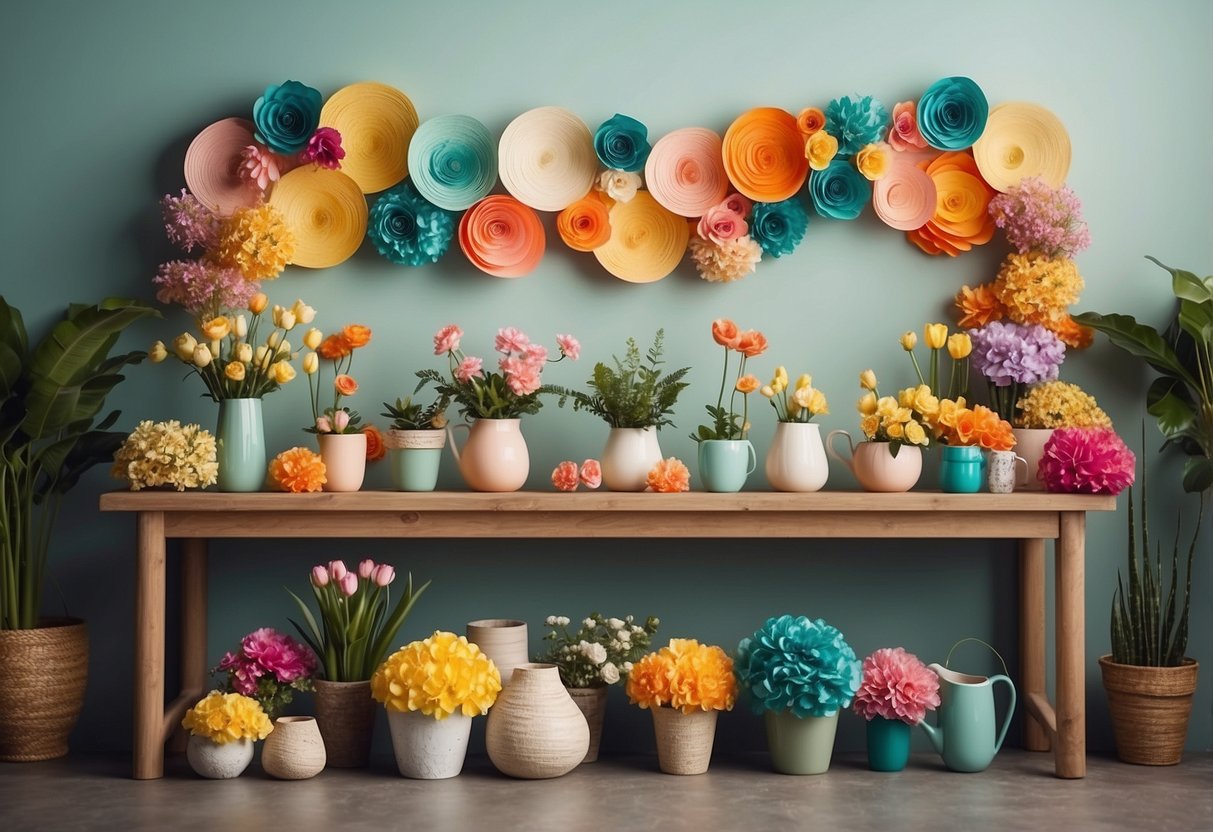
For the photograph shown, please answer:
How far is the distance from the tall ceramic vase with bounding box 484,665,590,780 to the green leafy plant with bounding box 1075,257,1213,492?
1.67m

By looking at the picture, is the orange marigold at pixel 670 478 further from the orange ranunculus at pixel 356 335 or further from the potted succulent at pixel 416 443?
the orange ranunculus at pixel 356 335

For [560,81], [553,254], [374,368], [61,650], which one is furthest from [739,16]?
[61,650]

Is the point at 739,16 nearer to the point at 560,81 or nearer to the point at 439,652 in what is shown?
the point at 560,81

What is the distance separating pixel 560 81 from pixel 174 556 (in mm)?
1636

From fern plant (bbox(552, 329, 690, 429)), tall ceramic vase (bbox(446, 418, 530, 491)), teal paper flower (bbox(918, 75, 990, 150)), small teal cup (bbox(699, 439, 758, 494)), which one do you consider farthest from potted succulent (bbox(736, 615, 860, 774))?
teal paper flower (bbox(918, 75, 990, 150))

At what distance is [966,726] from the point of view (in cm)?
289

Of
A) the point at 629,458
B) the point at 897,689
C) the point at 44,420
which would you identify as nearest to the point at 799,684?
the point at 897,689

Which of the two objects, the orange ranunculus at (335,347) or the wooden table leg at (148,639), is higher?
the orange ranunculus at (335,347)

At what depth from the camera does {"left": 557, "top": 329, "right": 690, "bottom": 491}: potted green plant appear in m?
2.96

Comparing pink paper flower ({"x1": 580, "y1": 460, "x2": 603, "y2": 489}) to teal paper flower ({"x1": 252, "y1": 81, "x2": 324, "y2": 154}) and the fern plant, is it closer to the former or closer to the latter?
the fern plant

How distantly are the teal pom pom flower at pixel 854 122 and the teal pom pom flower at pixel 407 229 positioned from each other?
1058 mm

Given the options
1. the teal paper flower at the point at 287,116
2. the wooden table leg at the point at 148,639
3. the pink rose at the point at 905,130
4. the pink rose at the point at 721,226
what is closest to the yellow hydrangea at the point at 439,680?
the wooden table leg at the point at 148,639

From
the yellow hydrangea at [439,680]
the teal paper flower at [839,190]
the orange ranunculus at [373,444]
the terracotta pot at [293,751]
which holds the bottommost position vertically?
the terracotta pot at [293,751]

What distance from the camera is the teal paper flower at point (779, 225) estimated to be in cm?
316
